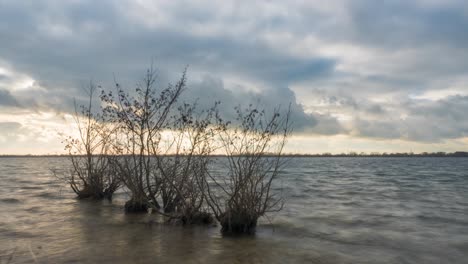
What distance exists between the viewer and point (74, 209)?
15922mm

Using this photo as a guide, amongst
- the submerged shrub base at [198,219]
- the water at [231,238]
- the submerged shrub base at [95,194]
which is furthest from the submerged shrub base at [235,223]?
the submerged shrub base at [95,194]

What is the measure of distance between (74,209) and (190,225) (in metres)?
6.85

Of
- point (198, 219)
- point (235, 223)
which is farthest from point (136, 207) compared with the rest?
point (235, 223)

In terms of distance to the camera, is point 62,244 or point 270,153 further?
point 270,153

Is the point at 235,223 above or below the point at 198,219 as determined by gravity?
above

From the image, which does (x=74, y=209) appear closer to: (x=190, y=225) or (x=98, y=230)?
(x=98, y=230)

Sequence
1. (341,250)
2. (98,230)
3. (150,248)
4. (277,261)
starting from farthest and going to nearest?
(98,230) → (341,250) → (150,248) → (277,261)

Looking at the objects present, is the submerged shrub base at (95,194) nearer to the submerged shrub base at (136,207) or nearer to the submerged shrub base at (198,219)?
the submerged shrub base at (136,207)

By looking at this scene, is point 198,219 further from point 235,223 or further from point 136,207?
point 136,207

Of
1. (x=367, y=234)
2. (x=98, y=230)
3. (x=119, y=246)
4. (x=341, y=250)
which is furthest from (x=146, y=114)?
(x=367, y=234)

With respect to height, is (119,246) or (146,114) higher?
(146,114)

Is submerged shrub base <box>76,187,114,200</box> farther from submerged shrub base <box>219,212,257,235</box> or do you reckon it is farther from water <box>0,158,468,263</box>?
submerged shrub base <box>219,212,257,235</box>

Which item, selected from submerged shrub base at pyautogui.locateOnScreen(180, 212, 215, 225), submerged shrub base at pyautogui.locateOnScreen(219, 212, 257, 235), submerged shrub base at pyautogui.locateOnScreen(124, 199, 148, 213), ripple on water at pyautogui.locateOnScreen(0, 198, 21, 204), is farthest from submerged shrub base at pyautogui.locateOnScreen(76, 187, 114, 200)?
submerged shrub base at pyautogui.locateOnScreen(219, 212, 257, 235)

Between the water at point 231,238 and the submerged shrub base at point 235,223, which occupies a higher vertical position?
the submerged shrub base at point 235,223
